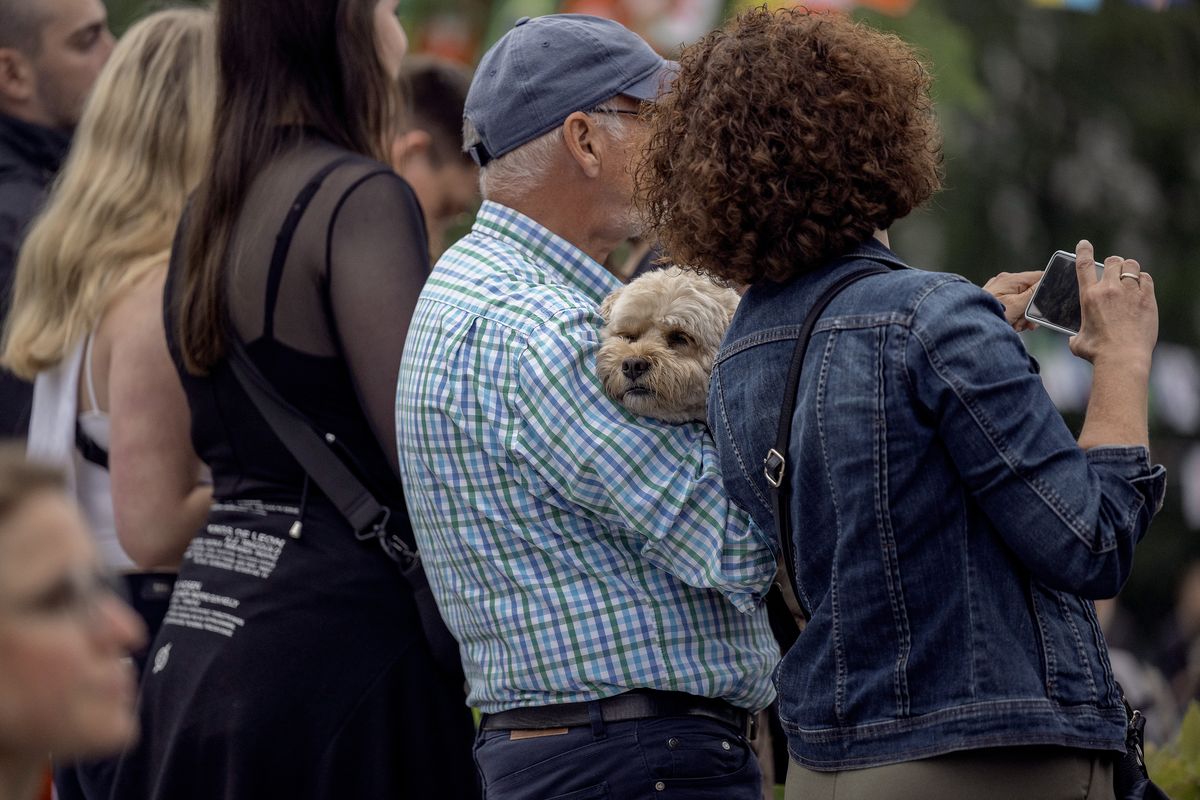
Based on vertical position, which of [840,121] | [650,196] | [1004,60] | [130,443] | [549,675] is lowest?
[1004,60]

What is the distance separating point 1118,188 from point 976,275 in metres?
2.76

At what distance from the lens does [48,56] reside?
4512 mm

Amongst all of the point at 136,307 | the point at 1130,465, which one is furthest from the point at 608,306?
the point at 136,307

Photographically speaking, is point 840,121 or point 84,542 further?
point 840,121

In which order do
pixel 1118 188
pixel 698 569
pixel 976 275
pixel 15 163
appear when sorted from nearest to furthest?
1. pixel 698 569
2. pixel 15 163
3. pixel 976 275
4. pixel 1118 188

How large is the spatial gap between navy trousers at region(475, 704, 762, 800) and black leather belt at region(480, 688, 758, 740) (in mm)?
11

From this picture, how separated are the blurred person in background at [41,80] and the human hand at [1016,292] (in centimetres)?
286

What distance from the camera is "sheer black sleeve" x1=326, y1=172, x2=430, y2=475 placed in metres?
2.95

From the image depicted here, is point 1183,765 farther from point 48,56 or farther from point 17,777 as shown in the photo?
point 48,56

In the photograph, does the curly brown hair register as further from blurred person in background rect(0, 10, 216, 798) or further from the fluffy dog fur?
blurred person in background rect(0, 10, 216, 798)

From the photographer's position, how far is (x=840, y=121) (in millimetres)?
2217

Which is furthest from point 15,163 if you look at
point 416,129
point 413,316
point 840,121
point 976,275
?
point 976,275

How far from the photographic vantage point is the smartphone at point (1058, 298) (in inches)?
98.2

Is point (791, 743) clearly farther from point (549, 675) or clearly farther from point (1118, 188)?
point (1118, 188)
